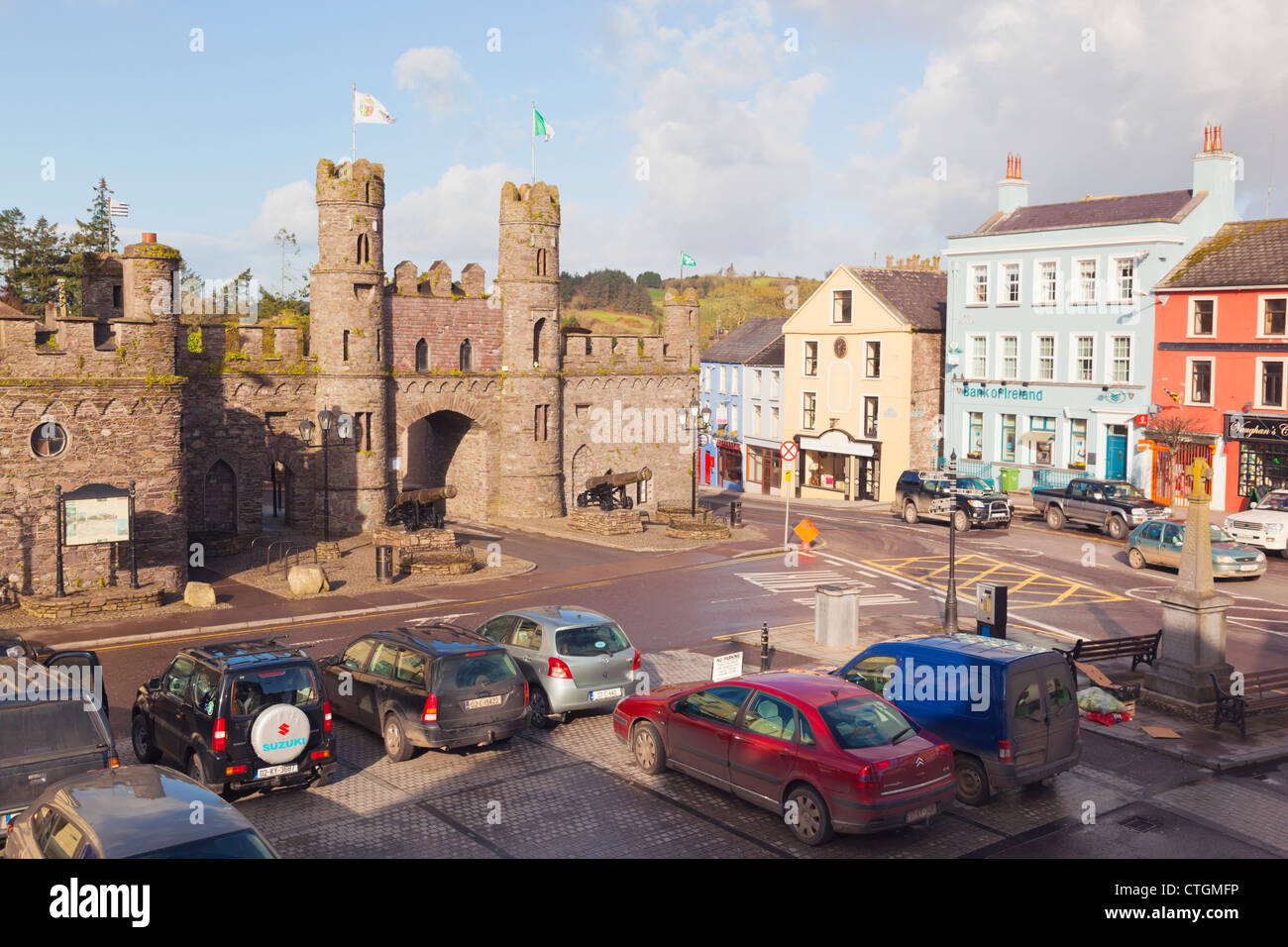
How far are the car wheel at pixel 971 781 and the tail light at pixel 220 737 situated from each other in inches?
331

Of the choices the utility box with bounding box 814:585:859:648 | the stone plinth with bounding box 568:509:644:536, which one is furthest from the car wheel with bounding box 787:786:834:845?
the stone plinth with bounding box 568:509:644:536

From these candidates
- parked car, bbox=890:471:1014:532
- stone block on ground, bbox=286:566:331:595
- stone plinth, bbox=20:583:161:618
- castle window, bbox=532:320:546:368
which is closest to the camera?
stone plinth, bbox=20:583:161:618

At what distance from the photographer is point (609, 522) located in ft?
121

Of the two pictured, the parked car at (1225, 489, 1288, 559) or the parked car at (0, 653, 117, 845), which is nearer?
the parked car at (0, 653, 117, 845)

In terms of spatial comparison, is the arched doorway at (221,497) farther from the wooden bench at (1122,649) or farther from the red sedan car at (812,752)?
the wooden bench at (1122,649)

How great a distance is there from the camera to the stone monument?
16.8m

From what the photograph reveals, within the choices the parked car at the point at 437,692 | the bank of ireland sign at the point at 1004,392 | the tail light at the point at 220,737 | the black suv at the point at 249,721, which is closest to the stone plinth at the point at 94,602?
the parked car at the point at 437,692

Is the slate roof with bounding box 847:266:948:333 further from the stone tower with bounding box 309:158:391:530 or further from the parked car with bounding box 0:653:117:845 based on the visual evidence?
the parked car with bounding box 0:653:117:845

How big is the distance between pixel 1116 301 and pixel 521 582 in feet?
91.6

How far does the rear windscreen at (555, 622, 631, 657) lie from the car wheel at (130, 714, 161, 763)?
5.53 m

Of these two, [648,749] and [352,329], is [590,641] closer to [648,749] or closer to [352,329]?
[648,749]

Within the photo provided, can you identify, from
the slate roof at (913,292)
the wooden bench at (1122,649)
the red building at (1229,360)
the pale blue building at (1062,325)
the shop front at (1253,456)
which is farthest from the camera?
the slate roof at (913,292)

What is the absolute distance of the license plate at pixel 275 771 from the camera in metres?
12.7

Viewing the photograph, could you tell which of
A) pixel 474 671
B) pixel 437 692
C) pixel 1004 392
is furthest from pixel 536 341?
pixel 437 692
